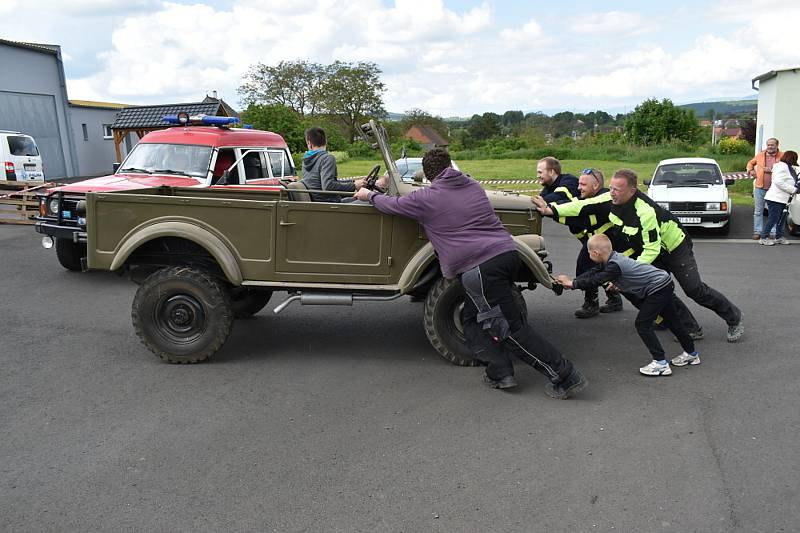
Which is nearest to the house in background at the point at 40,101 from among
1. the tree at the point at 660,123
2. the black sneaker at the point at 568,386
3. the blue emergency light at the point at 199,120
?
the blue emergency light at the point at 199,120

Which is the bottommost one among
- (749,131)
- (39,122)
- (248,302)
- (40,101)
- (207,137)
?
(248,302)

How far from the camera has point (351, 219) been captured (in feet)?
19.3

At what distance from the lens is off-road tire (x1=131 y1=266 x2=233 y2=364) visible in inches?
236

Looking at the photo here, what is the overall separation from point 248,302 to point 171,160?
3.70 metres

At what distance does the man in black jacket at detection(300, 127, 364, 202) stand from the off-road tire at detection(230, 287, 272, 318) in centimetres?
124

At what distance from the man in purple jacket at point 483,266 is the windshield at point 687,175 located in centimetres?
1041

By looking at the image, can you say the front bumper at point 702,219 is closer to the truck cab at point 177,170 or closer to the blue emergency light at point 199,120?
the truck cab at point 177,170

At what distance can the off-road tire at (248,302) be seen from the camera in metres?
7.36

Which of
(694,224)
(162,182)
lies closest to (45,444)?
(162,182)

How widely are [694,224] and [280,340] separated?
31.6 feet

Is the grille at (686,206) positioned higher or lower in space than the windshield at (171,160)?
lower

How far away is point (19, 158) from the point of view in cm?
2031

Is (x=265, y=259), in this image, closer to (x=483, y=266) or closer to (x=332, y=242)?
(x=332, y=242)

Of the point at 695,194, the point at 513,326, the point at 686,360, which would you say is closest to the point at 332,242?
the point at 513,326
